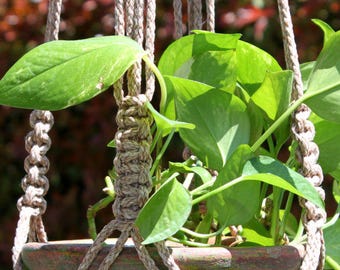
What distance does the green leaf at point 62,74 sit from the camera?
2.22 ft

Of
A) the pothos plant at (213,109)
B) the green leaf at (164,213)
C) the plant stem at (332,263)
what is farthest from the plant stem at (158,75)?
the plant stem at (332,263)

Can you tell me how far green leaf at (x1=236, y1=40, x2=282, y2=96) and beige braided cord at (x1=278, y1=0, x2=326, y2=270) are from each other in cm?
8

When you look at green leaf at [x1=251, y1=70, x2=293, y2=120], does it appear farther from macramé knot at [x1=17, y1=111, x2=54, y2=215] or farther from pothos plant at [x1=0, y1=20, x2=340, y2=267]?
macramé knot at [x1=17, y1=111, x2=54, y2=215]

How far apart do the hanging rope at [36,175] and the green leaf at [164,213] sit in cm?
A: 17

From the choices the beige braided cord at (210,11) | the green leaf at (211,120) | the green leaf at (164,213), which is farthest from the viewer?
the beige braided cord at (210,11)

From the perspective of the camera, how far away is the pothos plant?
26.8 inches

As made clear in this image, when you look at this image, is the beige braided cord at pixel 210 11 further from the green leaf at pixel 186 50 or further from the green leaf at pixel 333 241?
the green leaf at pixel 333 241

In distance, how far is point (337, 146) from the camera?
82cm

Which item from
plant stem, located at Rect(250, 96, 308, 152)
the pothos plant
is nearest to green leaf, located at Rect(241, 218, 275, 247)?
the pothos plant

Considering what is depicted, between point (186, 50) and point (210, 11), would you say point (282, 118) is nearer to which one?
point (186, 50)

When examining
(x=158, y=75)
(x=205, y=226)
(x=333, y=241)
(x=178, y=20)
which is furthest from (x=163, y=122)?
(x=178, y=20)

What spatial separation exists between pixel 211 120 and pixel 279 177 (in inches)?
4.3

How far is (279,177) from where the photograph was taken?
2.26 ft

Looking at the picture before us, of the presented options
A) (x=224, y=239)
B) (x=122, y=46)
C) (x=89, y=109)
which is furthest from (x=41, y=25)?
(x=122, y=46)
